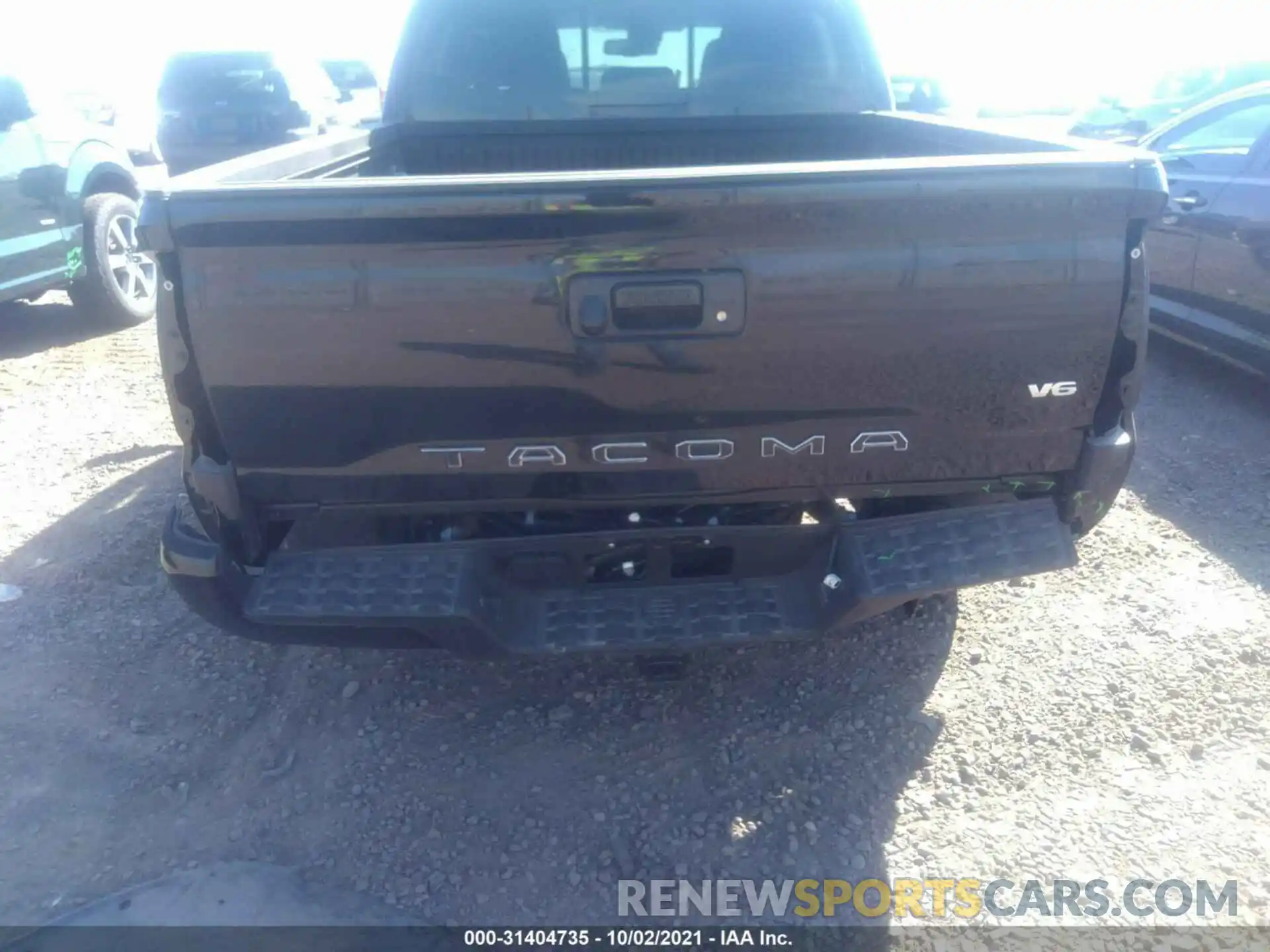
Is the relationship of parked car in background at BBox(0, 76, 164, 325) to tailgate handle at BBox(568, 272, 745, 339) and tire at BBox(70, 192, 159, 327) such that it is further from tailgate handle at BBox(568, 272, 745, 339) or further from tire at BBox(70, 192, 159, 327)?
tailgate handle at BBox(568, 272, 745, 339)

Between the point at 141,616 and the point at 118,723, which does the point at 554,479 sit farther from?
the point at 141,616

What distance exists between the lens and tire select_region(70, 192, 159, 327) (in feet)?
23.9

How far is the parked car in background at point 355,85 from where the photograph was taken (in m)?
17.5

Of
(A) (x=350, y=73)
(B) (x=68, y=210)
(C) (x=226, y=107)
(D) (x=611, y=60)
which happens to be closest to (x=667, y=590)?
(D) (x=611, y=60)

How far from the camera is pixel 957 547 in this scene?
8.52 feet

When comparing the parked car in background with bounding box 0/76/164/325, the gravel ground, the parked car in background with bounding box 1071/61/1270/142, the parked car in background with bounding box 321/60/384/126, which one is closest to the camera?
the gravel ground

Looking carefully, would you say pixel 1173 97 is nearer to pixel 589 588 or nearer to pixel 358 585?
pixel 589 588

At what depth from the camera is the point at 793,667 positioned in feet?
11.2

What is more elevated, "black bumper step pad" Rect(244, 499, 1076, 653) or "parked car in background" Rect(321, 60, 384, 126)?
"black bumper step pad" Rect(244, 499, 1076, 653)

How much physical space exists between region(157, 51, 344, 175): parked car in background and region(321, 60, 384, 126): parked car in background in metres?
3.82

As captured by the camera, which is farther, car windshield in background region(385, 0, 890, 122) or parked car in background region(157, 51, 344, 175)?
parked car in background region(157, 51, 344, 175)

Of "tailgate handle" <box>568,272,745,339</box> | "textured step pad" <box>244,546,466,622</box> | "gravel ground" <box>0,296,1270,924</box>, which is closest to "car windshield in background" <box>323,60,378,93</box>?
"gravel ground" <box>0,296,1270,924</box>

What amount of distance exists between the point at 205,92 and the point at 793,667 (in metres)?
9.65

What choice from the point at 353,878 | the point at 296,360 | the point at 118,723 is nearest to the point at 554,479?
the point at 296,360
